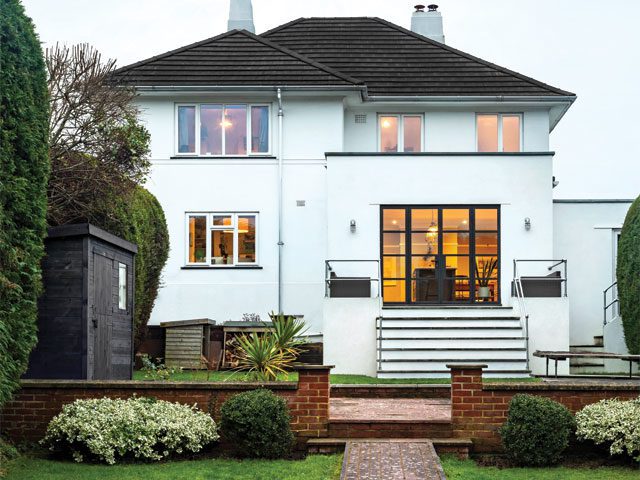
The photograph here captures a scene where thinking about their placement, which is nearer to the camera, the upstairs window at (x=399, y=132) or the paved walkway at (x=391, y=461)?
the paved walkway at (x=391, y=461)

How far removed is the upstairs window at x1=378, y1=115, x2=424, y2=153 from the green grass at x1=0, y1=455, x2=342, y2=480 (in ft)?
51.6

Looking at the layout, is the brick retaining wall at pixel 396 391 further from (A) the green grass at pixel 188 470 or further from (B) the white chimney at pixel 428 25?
(B) the white chimney at pixel 428 25

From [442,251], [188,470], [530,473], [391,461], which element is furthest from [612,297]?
[188,470]

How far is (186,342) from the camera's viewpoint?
21.0 meters

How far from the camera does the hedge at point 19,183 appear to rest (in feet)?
37.5

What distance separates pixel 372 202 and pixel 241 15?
10.9 meters

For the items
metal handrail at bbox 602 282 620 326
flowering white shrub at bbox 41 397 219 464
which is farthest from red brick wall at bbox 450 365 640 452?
metal handrail at bbox 602 282 620 326

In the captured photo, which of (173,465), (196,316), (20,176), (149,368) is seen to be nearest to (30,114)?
(20,176)

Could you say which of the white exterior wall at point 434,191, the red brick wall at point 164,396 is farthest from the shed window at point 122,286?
the white exterior wall at point 434,191

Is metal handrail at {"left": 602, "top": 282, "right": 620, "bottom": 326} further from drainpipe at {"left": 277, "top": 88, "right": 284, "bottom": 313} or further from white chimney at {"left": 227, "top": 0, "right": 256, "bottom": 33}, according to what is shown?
white chimney at {"left": 227, "top": 0, "right": 256, "bottom": 33}

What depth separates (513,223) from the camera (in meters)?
22.7

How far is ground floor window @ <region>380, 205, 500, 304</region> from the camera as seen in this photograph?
75.1 feet

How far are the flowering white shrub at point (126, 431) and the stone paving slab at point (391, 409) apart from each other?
6.19 feet

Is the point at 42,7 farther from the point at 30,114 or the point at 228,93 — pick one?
the point at 228,93
